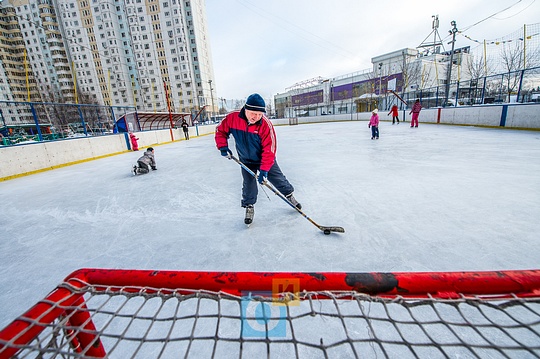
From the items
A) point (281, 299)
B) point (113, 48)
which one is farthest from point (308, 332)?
point (113, 48)

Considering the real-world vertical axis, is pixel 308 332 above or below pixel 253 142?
below

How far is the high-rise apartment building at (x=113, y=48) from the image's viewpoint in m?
54.2

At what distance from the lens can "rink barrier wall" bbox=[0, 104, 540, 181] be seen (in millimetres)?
6590

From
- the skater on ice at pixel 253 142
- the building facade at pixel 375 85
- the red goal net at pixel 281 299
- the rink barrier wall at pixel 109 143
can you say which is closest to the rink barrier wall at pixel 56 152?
the rink barrier wall at pixel 109 143

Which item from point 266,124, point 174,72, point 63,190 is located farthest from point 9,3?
point 266,124

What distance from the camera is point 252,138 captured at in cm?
259

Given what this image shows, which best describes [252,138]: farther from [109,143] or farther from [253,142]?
[109,143]

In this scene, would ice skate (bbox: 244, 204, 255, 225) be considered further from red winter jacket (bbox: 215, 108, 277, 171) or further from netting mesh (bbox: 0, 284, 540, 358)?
netting mesh (bbox: 0, 284, 540, 358)

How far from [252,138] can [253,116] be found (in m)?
0.28

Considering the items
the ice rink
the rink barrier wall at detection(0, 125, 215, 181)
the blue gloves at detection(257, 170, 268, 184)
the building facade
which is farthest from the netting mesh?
the building facade

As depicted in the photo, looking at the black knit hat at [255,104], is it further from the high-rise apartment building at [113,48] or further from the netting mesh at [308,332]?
the high-rise apartment building at [113,48]

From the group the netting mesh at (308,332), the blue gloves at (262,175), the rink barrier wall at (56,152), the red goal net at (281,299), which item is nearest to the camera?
the red goal net at (281,299)

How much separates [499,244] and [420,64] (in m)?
35.3

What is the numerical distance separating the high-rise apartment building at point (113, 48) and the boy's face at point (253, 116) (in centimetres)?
5705
